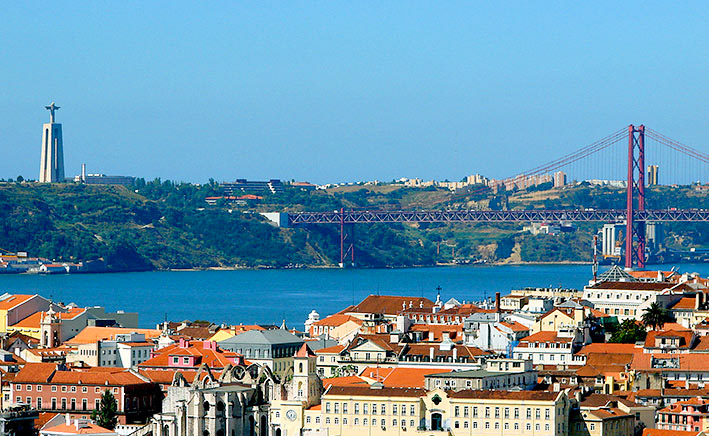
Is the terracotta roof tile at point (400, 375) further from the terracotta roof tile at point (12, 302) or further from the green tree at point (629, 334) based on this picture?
the terracotta roof tile at point (12, 302)

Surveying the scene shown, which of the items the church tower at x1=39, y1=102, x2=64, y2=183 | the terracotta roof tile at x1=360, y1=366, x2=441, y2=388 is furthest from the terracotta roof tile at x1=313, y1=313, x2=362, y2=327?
the church tower at x1=39, y1=102, x2=64, y2=183

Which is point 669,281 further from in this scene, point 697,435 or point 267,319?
point 697,435

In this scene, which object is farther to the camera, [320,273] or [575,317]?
[320,273]

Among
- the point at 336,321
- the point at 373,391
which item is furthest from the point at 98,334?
the point at 373,391

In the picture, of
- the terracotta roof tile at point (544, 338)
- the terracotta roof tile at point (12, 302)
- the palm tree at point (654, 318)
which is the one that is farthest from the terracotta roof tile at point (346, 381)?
the terracotta roof tile at point (12, 302)

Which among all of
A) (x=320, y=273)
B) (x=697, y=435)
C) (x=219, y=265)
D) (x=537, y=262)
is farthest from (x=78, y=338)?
(x=537, y=262)

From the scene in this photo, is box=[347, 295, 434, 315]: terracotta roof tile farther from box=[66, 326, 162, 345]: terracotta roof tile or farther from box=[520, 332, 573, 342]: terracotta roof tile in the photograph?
box=[520, 332, 573, 342]: terracotta roof tile

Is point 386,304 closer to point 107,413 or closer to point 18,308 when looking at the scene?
point 18,308
